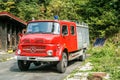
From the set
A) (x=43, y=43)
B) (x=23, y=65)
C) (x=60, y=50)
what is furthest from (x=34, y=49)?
(x=23, y=65)

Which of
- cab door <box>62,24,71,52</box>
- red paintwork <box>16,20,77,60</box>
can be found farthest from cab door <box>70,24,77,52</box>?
red paintwork <box>16,20,77,60</box>

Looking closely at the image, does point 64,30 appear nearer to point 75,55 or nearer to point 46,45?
point 46,45

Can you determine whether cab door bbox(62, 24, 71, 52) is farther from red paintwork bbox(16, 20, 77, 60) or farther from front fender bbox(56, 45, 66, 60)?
front fender bbox(56, 45, 66, 60)

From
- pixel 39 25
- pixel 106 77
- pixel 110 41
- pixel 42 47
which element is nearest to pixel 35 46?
pixel 42 47

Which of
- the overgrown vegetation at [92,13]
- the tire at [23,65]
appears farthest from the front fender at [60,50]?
the overgrown vegetation at [92,13]

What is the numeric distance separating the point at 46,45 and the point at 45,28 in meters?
1.13

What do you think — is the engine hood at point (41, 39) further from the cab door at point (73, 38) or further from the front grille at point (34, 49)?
the cab door at point (73, 38)

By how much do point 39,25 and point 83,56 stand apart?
5.58 m

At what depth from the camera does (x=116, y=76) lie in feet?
41.1

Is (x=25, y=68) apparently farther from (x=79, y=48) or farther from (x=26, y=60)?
(x=79, y=48)

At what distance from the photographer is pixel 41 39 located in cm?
1444

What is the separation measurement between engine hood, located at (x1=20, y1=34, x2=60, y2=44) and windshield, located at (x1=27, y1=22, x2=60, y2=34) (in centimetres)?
37

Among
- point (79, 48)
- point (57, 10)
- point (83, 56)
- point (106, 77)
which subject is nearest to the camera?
point (106, 77)

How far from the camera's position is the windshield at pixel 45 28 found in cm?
1512
